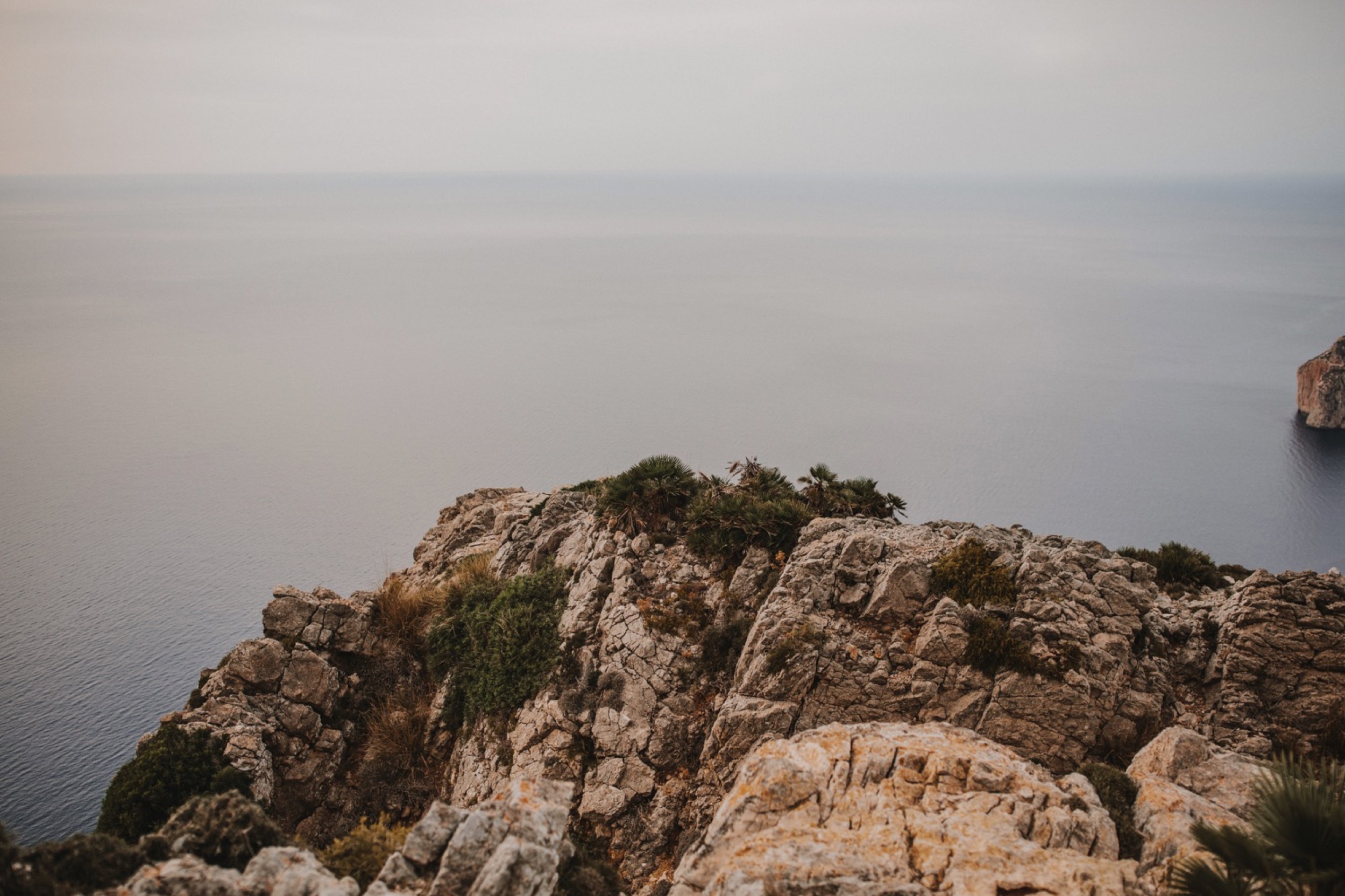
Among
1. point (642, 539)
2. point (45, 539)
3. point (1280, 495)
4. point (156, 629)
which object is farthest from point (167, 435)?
point (1280, 495)

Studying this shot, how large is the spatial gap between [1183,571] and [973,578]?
5803 millimetres

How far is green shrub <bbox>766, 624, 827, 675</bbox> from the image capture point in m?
13.6

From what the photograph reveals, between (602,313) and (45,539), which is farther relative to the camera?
(602,313)

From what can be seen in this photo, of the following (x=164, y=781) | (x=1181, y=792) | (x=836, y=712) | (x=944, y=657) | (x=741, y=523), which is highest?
(x=741, y=523)

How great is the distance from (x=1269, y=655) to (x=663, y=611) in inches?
445

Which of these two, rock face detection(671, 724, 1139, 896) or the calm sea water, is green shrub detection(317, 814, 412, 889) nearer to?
rock face detection(671, 724, 1139, 896)

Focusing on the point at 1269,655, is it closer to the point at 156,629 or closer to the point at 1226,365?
the point at 156,629

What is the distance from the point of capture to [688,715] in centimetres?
1429

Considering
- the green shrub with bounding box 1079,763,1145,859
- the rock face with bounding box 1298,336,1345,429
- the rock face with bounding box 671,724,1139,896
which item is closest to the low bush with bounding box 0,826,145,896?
the rock face with bounding box 671,724,1139,896

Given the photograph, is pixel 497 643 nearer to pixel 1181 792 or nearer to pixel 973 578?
pixel 973 578

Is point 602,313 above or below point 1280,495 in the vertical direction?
above

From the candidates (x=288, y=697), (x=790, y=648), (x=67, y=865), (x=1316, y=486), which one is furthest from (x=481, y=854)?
(x=1316, y=486)

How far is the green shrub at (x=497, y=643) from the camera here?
16.1 meters

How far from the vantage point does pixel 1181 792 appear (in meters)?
9.89
